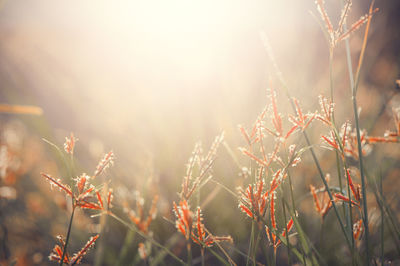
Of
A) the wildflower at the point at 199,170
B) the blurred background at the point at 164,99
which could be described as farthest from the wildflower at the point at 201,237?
the blurred background at the point at 164,99

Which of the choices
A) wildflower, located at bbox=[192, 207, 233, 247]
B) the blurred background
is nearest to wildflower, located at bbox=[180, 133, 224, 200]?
wildflower, located at bbox=[192, 207, 233, 247]

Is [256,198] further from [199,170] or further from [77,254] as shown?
[77,254]

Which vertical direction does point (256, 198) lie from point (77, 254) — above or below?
above

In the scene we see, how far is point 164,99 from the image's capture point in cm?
176

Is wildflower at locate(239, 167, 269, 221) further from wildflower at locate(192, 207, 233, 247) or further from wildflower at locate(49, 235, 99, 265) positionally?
wildflower at locate(49, 235, 99, 265)

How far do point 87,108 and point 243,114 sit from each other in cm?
76

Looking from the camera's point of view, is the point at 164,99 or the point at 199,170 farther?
the point at 164,99

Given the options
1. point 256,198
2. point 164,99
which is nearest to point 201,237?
point 256,198

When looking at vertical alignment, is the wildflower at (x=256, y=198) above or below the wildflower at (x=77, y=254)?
above

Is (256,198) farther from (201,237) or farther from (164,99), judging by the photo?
(164,99)

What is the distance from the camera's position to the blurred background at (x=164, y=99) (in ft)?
3.44

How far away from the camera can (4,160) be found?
726 millimetres

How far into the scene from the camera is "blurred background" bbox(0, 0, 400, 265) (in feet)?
3.44

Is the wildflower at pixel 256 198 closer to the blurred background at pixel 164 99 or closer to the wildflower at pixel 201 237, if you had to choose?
the wildflower at pixel 201 237
